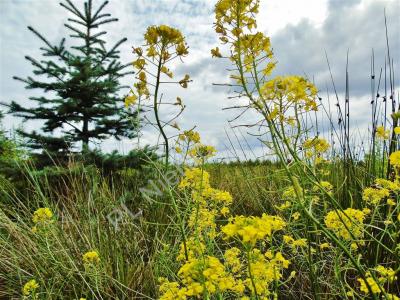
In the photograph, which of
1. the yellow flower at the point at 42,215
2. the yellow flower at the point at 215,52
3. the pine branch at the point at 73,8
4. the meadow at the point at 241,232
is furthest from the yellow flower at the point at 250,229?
the pine branch at the point at 73,8

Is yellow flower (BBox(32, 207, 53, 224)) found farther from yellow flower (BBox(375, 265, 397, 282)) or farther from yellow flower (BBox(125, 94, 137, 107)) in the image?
yellow flower (BBox(375, 265, 397, 282))

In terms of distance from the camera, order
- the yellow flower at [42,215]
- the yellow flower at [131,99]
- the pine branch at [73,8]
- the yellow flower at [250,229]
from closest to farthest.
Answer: the yellow flower at [250,229]
the yellow flower at [131,99]
the yellow flower at [42,215]
the pine branch at [73,8]

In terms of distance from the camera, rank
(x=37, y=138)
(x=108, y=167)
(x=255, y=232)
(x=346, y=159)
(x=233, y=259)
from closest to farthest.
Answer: (x=255, y=232)
(x=233, y=259)
(x=346, y=159)
(x=108, y=167)
(x=37, y=138)

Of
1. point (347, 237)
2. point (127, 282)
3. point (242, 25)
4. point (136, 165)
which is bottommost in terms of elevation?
point (127, 282)

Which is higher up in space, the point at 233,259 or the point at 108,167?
the point at 108,167

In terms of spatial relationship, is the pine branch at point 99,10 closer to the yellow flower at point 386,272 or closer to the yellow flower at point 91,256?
the yellow flower at point 91,256

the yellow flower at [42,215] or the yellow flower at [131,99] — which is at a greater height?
the yellow flower at [131,99]

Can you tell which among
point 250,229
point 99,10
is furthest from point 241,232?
point 99,10

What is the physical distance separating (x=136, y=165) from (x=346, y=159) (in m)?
3.81

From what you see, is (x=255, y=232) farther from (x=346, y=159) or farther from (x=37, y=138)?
(x=37, y=138)

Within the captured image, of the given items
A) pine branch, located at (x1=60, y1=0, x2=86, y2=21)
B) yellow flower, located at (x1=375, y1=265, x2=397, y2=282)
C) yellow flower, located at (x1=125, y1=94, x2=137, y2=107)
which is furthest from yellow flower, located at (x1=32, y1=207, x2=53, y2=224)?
pine branch, located at (x1=60, y1=0, x2=86, y2=21)

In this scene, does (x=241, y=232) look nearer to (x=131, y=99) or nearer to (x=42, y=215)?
(x=131, y=99)

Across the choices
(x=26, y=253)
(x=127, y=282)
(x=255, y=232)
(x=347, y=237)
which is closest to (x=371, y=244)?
(x=347, y=237)

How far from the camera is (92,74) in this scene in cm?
705
